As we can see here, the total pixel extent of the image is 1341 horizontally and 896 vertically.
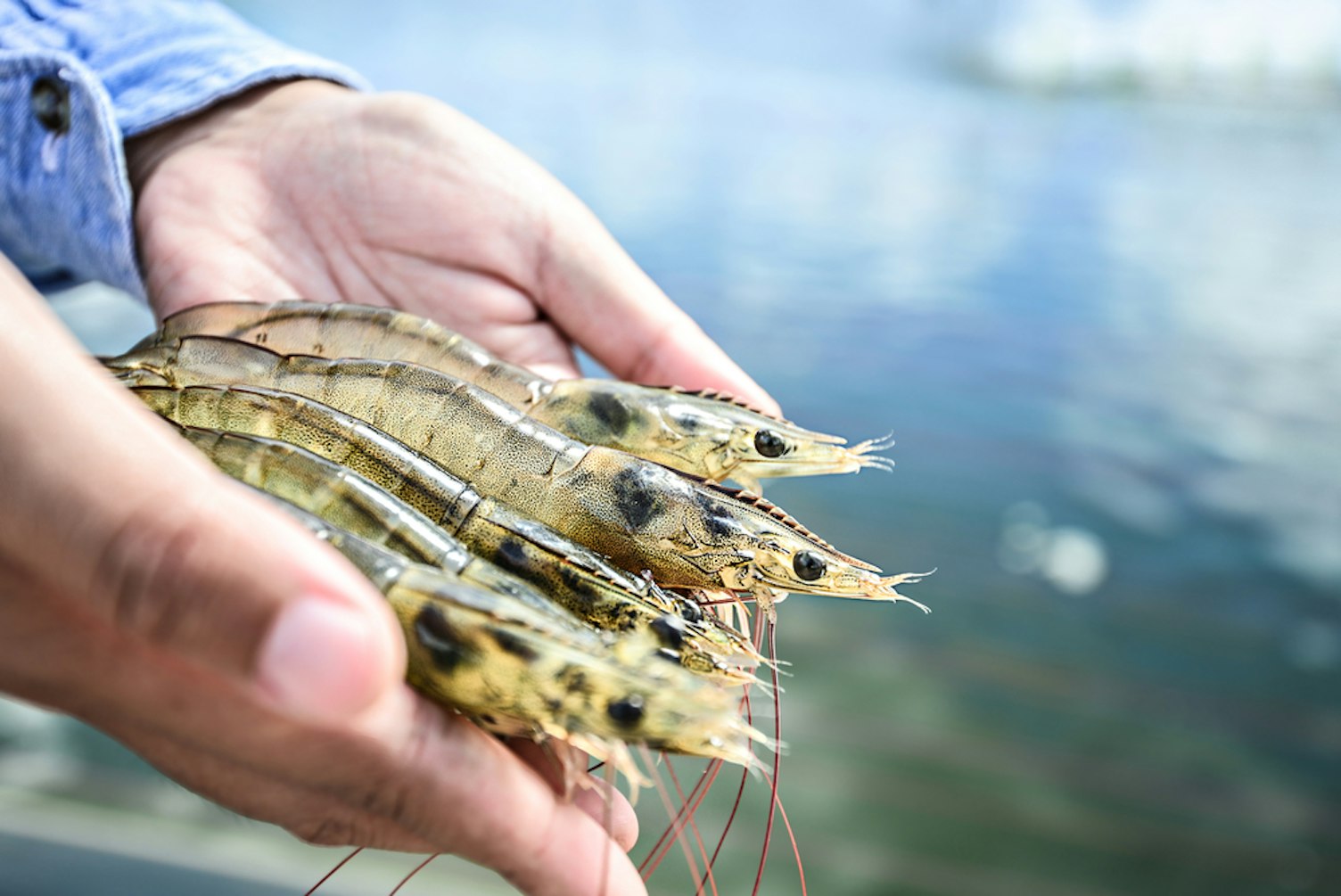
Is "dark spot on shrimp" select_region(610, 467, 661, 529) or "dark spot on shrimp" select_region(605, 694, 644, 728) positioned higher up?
"dark spot on shrimp" select_region(605, 694, 644, 728)

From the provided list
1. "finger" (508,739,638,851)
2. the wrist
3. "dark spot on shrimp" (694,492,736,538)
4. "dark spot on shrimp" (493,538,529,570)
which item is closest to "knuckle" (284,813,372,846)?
"finger" (508,739,638,851)

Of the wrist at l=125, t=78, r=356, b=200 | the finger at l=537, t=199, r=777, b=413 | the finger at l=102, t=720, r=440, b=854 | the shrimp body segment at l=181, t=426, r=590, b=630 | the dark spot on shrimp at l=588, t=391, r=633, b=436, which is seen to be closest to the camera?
the finger at l=102, t=720, r=440, b=854

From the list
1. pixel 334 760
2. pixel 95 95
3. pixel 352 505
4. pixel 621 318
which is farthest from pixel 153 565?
pixel 95 95

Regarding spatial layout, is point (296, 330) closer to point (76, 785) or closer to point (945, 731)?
point (76, 785)

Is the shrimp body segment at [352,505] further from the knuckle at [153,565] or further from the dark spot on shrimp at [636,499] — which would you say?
the knuckle at [153,565]

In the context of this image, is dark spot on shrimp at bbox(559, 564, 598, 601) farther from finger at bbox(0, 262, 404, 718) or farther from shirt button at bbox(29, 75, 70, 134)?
shirt button at bbox(29, 75, 70, 134)

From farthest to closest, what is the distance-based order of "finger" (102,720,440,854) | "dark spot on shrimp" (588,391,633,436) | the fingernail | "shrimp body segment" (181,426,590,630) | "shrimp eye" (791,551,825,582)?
"dark spot on shrimp" (588,391,633,436), "shrimp eye" (791,551,825,582), "shrimp body segment" (181,426,590,630), "finger" (102,720,440,854), the fingernail

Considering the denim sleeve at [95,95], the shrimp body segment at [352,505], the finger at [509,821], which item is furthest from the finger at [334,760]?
the denim sleeve at [95,95]
